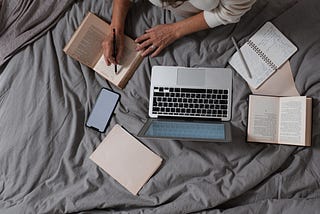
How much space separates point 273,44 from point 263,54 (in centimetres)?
4

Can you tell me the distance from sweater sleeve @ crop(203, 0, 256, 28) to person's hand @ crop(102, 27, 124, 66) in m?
0.28

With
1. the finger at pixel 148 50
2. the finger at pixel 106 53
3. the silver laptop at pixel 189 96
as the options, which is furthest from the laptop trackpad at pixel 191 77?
the finger at pixel 106 53

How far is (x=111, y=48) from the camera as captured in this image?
1.32m

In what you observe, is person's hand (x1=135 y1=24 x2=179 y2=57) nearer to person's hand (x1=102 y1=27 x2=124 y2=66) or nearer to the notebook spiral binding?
person's hand (x1=102 y1=27 x2=124 y2=66)

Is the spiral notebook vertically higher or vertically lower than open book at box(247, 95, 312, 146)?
higher

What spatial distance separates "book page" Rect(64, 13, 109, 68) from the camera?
4.45ft

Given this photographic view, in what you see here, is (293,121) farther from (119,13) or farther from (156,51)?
(119,13)

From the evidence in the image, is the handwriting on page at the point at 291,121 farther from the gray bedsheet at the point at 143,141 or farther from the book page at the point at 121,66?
the book page at the point at 121,66

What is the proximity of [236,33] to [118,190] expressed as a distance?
0.60 meters

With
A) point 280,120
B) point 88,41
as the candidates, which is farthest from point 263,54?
point 88,41

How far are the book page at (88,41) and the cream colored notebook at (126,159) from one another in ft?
0.80

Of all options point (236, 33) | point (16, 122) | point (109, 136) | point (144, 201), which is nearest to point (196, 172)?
point (144, 201)

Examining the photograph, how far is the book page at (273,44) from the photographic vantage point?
1284 mm

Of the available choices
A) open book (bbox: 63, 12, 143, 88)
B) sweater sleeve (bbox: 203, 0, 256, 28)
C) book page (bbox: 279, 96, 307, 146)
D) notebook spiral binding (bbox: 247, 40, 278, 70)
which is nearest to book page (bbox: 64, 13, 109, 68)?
open book (bbox: 63, 12, 143, 88)
